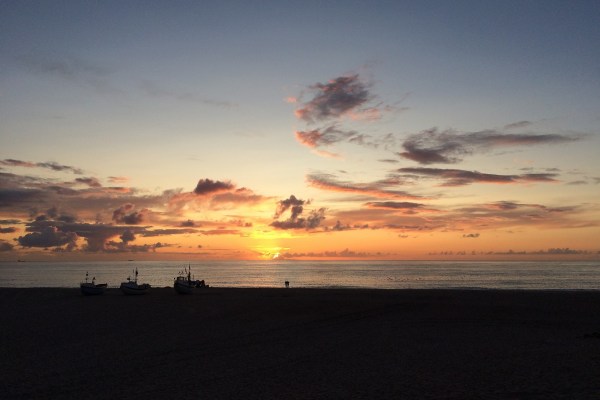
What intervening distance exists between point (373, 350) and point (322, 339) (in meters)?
3.82

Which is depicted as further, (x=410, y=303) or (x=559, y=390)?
(x=410, y=303)

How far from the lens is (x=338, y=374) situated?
59.7 ft

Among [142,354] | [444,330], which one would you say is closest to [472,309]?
[444,330]

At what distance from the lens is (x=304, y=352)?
22.3m

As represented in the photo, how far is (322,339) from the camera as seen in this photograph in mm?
25688

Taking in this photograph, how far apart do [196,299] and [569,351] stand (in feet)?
115

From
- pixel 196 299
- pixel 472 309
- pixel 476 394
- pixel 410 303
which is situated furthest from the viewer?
pixel 196 299

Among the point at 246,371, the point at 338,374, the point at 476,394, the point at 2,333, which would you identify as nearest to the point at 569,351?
the point at 476,394

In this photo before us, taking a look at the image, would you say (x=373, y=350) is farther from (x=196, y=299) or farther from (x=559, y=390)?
(x=196, y=299)

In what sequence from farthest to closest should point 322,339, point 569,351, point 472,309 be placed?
1. point 472,309
2. point 322,339
3. point 569,351

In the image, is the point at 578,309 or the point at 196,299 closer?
the point at 578,309

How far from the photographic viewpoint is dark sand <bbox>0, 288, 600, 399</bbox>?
1611cm

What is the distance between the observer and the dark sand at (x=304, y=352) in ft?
52.9

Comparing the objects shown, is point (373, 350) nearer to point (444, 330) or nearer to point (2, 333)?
point (444, 330)
